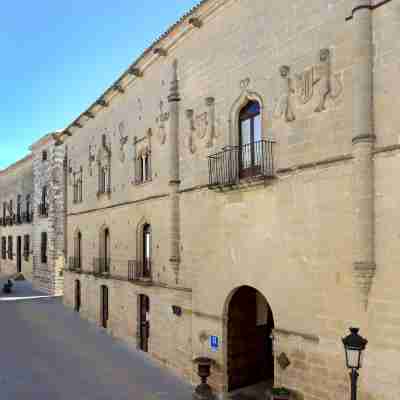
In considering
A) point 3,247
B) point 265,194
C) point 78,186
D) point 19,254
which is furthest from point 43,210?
point 265,194

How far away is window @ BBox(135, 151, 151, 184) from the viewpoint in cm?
1572

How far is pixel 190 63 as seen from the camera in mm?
13141

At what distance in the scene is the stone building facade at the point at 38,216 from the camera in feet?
96.1

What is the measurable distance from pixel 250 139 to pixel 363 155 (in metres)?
3.55

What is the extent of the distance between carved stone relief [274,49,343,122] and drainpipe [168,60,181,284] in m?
4.55

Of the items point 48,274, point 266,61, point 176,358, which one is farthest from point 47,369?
point 48,274

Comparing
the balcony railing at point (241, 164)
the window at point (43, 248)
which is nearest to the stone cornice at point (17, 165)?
the window at point (43, 248)

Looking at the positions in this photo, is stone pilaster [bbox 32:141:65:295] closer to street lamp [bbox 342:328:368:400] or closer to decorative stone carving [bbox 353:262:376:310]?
decorative stone carving [bbox 353:262:376:310]

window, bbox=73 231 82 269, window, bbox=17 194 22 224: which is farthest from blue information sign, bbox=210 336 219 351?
window, bbox=17 194 22 224

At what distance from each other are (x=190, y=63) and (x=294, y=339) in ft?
28.0

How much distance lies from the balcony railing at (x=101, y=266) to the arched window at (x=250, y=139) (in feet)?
34.9

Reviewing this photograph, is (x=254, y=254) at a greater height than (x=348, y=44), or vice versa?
(x=348, y=44)

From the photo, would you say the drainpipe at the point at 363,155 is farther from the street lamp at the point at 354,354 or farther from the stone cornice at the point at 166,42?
the stone cornice at the point at 166,42

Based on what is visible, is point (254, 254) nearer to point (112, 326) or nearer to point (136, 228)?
point (136, 228)
